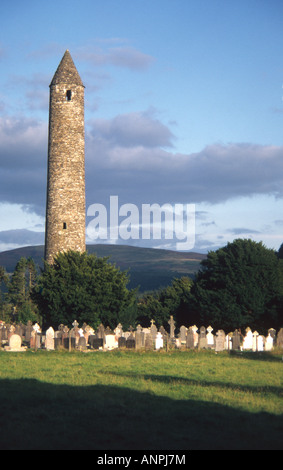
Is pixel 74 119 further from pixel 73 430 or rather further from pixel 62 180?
pixel 73 430

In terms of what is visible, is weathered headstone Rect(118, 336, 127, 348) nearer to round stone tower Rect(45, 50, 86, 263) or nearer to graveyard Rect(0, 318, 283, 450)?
graveyard Rect(0, 318, 283, 450)

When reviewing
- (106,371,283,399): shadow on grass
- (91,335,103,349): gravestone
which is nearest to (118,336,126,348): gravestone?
(91,335,103,349): gravestone

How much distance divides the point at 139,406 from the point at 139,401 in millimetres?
662

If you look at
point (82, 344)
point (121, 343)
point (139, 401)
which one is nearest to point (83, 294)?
point (82, 344)

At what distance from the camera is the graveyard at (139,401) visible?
910cm

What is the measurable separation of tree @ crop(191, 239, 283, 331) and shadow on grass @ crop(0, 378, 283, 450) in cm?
2387

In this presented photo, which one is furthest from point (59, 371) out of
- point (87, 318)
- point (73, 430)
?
point (87, 318)

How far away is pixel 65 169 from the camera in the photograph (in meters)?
43.5

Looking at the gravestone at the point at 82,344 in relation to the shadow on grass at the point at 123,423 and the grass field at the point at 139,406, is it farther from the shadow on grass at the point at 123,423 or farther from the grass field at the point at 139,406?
the shadow on grass at the point at 123,423

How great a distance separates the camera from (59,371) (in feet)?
59.8

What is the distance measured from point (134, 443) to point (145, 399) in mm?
3895

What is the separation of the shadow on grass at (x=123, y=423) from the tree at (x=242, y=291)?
2387 cm

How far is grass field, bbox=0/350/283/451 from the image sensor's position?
9055 mm

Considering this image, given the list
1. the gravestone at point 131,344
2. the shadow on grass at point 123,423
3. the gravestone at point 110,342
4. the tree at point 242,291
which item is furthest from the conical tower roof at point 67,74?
the shadow on grass at point 123,423
